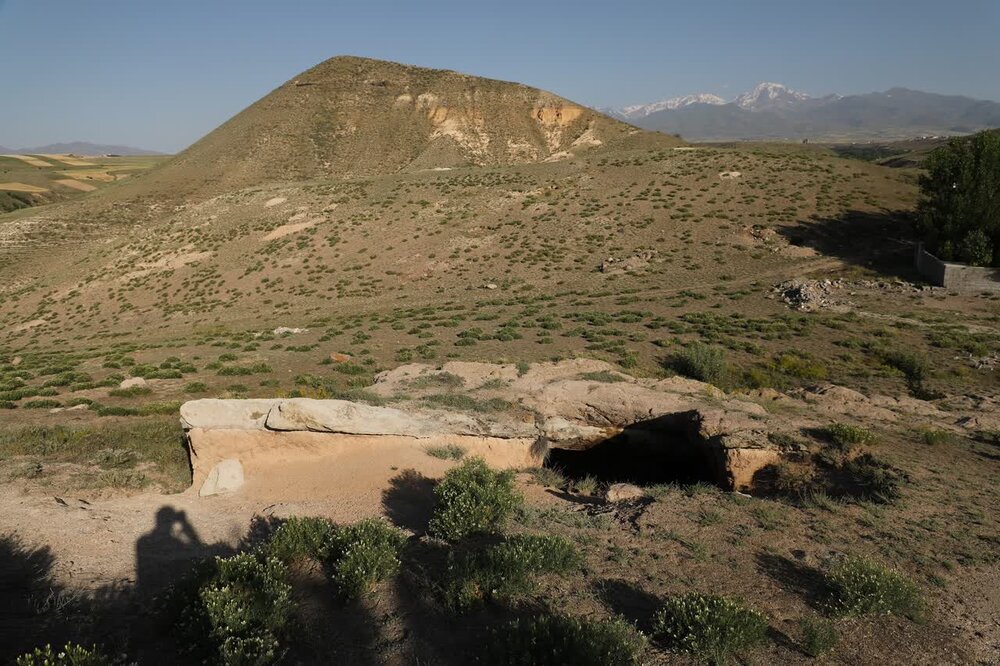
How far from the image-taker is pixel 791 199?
4412 cm

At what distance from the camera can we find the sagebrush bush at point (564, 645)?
630 cm

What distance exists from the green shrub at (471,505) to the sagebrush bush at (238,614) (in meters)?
3.23

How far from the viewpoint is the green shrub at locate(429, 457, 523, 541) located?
1022 centimetres

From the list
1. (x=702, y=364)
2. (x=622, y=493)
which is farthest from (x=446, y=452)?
(x=702, y=364)

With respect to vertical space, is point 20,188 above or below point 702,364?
above

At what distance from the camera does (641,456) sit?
1705 cm

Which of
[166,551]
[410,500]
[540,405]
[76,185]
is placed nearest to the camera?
[166,551]

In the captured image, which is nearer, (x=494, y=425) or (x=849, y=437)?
(x=849, y=437)

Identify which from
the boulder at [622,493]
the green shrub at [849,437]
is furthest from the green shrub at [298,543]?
the green shrub at [849,437]

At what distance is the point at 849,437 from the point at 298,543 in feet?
43.1

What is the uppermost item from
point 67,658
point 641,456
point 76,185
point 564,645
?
point 76,185

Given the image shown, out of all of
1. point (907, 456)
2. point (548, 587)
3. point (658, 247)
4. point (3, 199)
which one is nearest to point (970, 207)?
point (658, 247)

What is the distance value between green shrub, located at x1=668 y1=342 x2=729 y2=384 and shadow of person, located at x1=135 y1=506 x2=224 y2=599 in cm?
1686

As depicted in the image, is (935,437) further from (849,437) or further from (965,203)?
(965,203)
